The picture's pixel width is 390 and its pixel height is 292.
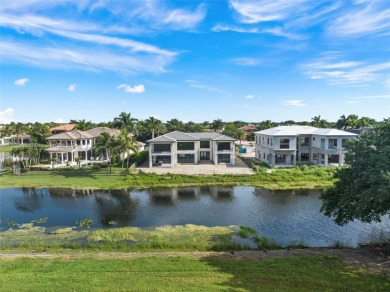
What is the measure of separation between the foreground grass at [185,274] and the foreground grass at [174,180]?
24144 mm

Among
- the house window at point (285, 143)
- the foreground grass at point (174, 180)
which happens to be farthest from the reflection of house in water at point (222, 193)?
the house window at point (285, 143)

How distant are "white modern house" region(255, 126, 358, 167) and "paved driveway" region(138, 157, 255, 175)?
7.16 metres

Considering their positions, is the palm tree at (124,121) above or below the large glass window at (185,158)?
above

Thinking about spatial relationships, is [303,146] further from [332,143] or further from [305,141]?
[332,143]

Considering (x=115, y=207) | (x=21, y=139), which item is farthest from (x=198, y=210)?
(x=21, y=139)

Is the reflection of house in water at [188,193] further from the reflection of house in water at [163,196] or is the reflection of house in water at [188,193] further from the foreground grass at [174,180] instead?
the foreground grass at [174,180]

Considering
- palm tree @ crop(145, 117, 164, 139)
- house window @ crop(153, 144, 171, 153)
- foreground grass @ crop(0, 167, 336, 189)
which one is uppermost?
palm tree @ crop(145, 117, 164, 139)

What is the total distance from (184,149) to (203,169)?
29.1 ft

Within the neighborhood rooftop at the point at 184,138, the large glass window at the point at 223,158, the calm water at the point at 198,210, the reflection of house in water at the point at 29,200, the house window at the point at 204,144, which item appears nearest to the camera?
the calm water at the point at 198,210

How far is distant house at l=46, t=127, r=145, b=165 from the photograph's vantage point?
58.6 metres

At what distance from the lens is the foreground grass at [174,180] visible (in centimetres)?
4209

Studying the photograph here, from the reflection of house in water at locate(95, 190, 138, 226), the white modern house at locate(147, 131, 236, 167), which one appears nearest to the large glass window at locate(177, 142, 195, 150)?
the white modern house at locate(147, 131, 236, 167)

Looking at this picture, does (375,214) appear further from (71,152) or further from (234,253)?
(71,152)

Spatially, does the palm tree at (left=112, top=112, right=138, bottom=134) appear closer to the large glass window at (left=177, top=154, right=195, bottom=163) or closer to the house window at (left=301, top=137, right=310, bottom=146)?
the large glass window at (left=177, top=154, right=195, bottom=163)
